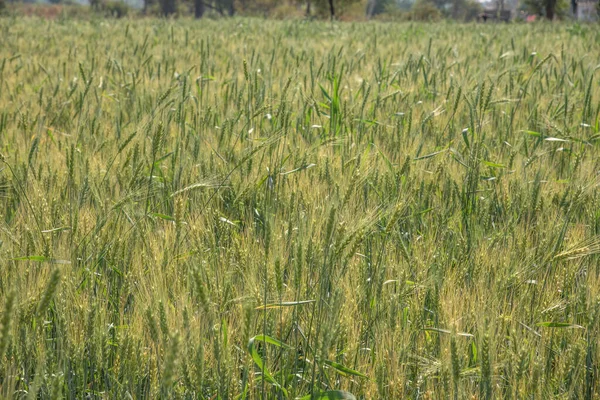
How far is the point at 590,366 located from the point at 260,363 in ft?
2.24

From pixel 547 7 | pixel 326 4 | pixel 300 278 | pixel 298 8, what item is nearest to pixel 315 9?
pixel 326 4

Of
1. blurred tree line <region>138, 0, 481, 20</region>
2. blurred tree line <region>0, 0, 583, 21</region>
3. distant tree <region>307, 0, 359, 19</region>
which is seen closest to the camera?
blurred tree line <region>0, 0, 583, 21</region>

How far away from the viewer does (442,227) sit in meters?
1.91

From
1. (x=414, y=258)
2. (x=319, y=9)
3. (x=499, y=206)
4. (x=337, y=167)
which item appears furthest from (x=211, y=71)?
(x=319, y=9)

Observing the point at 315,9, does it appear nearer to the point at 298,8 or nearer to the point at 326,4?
the point at 326,4

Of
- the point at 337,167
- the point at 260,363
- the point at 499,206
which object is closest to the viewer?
the point at 260,363

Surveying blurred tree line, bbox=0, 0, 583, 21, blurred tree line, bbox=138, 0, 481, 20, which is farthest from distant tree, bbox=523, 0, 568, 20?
blurred tree line, bbox=138, 0, 481, 20

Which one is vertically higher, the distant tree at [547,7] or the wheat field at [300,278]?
the distant tree at [547,7]

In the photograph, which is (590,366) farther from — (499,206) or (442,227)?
(499,206)

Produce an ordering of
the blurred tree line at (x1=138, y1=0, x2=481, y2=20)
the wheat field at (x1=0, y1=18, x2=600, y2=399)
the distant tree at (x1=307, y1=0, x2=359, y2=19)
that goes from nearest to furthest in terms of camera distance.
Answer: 1. the wheat field at (x1=0, y1=18, x2=600, y2=399)
2. the distant tree at (x1=307, y1=0, x2=359, y2=19)
3. the blurred tree line at (x1=138, y1=0, x2=481, y2=20)

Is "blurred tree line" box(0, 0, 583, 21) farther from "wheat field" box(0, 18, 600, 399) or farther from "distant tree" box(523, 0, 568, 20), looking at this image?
"wheat field" box(0, 18, 600, 399)

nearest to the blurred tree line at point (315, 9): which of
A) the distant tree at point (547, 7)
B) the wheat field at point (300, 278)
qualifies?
the distant tree at point (547, 7)

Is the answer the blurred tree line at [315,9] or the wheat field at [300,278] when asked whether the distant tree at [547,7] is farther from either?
the wheat field at [300,278]

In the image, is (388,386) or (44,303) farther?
(388,386)
